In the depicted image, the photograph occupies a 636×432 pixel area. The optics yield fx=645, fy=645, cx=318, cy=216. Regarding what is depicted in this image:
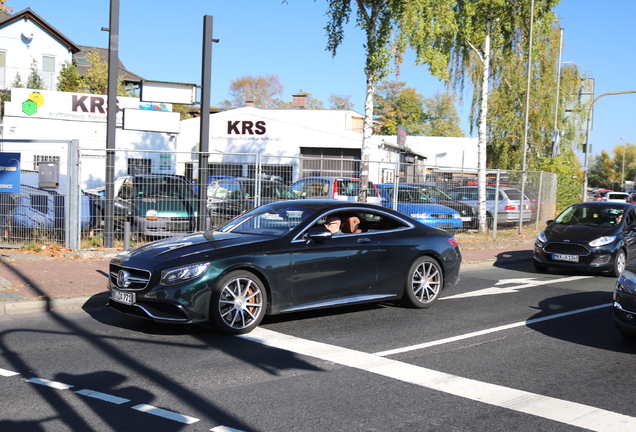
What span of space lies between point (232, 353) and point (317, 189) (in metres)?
9.38

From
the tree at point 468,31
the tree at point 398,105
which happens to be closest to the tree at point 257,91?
the tree at point 398,105

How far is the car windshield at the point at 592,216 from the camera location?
45.1ft

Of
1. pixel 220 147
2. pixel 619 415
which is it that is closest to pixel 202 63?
pixel 619 415

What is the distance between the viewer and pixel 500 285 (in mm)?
11750

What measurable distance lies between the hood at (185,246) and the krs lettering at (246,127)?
31.5 m

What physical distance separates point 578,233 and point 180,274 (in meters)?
9.47

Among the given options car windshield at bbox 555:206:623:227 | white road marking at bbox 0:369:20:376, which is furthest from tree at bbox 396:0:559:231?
white road marking at bbox 0:369:20:376

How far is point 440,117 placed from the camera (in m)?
86.6

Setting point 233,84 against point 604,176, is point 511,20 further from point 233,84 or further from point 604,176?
point 604,176

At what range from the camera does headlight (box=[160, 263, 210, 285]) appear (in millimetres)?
6887

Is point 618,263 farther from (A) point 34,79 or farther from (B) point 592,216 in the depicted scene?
(A) point 34,79

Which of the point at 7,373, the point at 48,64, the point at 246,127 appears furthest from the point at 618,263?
the point at 48,64

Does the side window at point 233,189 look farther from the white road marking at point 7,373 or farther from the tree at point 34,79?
the tree at point 34,79

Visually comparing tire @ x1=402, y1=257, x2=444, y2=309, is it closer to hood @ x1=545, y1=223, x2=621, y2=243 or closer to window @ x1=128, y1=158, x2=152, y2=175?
hood @ x1=545, y1=223, x2=621, y2=243
